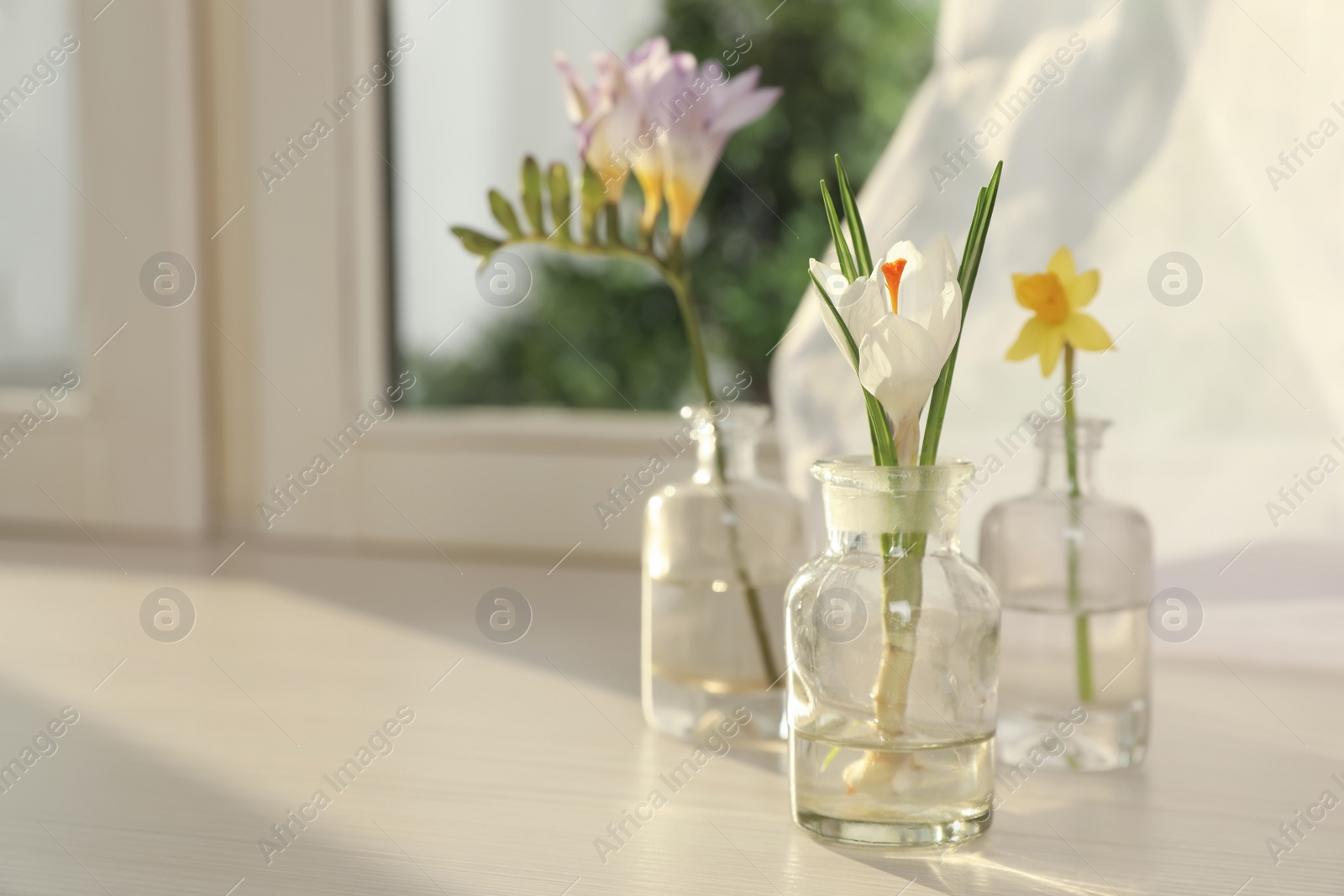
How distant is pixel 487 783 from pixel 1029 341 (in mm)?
319

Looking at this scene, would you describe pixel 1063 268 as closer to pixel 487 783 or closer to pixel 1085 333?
pixel 1085 333

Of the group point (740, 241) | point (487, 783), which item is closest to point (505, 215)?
point (487, 783)

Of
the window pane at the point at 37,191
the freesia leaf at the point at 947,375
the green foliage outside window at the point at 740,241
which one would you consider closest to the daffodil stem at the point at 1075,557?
the freesia leaf at the point at 947,375

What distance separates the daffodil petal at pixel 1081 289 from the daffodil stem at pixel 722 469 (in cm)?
17

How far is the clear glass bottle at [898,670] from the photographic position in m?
0.49

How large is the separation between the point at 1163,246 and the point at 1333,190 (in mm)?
105

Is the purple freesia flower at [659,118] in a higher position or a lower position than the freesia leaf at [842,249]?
higher

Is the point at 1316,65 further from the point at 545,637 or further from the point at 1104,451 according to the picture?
the point at 545,637

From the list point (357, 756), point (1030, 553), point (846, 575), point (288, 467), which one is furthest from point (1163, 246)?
point (288, 467)

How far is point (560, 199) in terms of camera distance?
618 mm

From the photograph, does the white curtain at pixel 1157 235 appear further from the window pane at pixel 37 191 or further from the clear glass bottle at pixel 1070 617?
the window pane at pixel 37 191

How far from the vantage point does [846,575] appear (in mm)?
498

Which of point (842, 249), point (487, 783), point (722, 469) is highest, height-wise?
point (842, 249)

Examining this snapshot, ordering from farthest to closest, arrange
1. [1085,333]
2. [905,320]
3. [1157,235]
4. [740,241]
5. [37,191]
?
[740,241] → [37,191] → [1157,235] → [1085,333] → [905,320]
